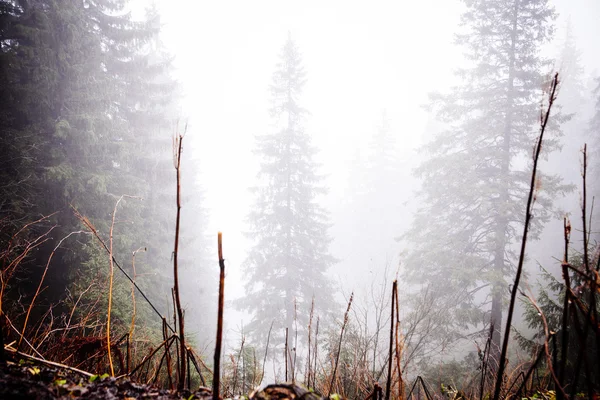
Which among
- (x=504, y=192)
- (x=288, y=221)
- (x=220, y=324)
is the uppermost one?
(x=504, y=192)

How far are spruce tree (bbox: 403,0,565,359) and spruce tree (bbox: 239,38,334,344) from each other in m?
5.81

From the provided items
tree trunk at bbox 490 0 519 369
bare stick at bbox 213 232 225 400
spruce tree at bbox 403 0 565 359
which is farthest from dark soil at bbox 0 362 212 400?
tree trunk at bbox 490 0 519 369

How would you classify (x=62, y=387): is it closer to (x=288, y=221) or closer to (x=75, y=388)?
(x=75, y=388)

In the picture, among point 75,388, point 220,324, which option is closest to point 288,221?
point 75,388

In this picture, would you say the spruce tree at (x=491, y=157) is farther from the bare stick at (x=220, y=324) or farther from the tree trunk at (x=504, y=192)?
the bare stick at (x=220, y=324)

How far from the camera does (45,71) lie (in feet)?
25.6

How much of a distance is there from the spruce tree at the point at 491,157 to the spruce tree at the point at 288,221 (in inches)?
229

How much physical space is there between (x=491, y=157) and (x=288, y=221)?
10276 mm

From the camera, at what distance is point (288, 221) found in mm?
15477

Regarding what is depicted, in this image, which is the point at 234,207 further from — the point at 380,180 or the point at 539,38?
the point at 539,38

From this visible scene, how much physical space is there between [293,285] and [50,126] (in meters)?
12.2

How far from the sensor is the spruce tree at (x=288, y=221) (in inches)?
592

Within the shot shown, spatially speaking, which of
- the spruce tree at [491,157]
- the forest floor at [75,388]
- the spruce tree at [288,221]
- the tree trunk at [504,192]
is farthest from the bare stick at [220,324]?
the spruce tree at [288,221]

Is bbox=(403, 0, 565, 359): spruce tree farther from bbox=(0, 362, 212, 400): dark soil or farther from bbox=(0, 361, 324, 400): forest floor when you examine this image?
bbox=(0, 362, 212, 400): dark soil
